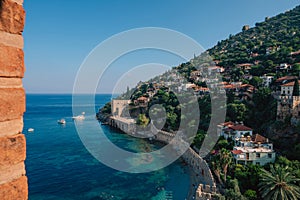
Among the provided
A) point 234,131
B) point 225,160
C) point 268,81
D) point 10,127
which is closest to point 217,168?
point 225,160

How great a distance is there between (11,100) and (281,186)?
560 inches

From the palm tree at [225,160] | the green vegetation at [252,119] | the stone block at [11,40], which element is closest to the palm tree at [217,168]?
the green vegetation at [252,119]

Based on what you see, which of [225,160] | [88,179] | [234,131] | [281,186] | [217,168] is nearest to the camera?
[281,186]

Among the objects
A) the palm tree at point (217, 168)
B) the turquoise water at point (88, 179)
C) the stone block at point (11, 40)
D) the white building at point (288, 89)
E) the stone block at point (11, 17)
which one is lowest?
the turquoise water at point (88, 179)

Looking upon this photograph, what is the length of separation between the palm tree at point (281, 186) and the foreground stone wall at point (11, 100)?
13.8 m

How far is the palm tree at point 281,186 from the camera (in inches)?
445

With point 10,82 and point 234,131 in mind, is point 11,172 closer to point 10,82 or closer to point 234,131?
point 10,82

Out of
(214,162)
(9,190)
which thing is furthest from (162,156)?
(9,190)

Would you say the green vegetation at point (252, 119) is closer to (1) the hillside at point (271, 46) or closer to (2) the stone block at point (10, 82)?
(1) the hillside at point (271, 46)

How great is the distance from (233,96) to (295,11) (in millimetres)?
67312

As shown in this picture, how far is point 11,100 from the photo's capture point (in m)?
1.11

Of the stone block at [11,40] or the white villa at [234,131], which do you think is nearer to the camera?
the stone block at [11,40]

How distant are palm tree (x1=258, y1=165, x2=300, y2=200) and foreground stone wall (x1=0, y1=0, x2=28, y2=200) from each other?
45.2 ft

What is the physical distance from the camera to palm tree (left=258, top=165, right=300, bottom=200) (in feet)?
37.1
